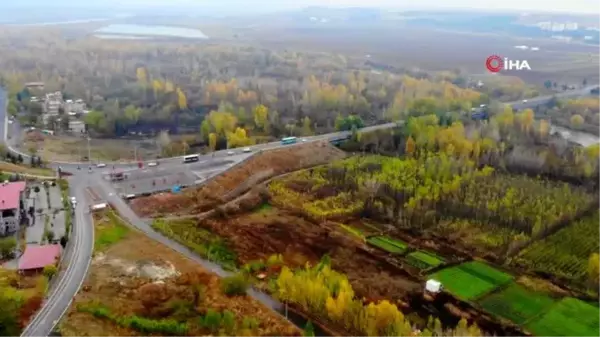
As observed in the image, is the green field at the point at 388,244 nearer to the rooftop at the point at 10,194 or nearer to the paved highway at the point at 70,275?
the paved highway at the point at 70,275

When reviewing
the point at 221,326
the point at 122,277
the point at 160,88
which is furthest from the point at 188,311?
the point at 160,88

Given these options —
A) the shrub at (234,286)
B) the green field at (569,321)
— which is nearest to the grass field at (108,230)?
the shrub at (234,286)

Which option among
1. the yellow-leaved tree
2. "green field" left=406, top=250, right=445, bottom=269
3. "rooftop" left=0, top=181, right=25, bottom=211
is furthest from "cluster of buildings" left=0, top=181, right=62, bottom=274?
the yellow-leaved tree

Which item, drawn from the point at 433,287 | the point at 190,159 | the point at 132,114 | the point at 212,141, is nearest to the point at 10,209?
the point at 190,159

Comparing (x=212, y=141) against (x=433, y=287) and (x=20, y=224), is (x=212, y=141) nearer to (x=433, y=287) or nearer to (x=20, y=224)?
(x=20, y=224)

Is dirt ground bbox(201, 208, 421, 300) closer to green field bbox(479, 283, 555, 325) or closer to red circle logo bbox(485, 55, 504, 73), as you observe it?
green field bbox(479, 283, 555, 325)
